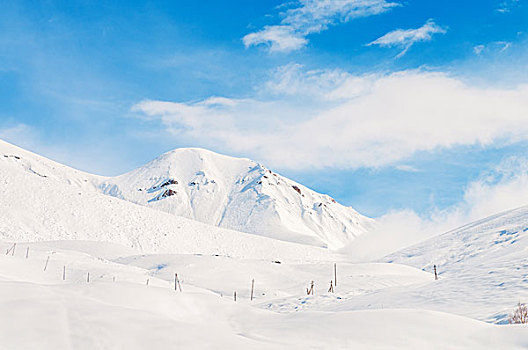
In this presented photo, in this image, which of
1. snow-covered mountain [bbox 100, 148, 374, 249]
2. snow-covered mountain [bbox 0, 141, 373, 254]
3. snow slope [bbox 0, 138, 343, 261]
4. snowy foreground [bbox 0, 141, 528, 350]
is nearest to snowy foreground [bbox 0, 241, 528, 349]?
snowy foreground [bbox 0, 141, 528, 350]

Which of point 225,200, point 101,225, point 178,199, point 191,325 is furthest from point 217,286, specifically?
point 225,200

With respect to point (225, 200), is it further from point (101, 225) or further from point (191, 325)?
point (191, 325)

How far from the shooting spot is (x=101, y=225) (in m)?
62.7

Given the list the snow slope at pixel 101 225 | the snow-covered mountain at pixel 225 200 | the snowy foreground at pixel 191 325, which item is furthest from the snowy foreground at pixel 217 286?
the snow-covered mountain at pixel 225 200

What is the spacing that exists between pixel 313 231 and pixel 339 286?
6289 inches

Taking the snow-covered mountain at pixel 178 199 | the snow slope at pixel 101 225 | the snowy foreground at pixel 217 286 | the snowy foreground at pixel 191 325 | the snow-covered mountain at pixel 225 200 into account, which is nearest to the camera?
the snowy foreground at pixel 191 325

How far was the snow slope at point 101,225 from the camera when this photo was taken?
56.0 metres

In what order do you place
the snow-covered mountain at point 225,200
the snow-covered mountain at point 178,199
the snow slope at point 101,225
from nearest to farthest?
the snow slope at point 101,225, the snow-covered mountain at point 178,199, the snow-covered mountain at point 225,200

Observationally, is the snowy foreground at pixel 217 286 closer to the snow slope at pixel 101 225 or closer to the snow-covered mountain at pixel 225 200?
the snow slope at pixel 101 225

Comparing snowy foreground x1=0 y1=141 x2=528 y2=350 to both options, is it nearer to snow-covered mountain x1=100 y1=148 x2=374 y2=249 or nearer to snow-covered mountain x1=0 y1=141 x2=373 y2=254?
snow-covered mountain x1=0 y1=141 x2=373 y2=254

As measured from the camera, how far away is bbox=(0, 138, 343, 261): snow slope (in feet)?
184

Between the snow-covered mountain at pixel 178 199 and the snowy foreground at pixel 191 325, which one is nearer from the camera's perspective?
the snowy foreground at pixel 191 325

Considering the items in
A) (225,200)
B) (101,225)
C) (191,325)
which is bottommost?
(191,325)

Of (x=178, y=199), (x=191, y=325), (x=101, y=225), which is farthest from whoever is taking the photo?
(x=178, y=199)
